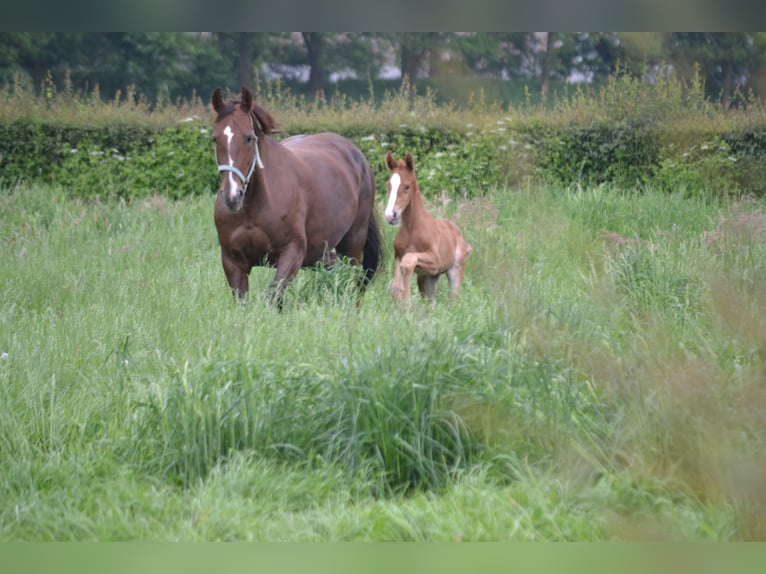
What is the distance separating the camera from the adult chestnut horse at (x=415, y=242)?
669 centimetres

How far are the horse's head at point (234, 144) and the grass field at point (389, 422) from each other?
2.66ft

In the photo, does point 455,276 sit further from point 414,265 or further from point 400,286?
point 400,286

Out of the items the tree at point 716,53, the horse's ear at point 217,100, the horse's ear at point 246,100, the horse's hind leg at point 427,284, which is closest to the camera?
the tree at point 716,53

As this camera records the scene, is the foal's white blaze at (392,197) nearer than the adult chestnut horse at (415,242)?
Yes

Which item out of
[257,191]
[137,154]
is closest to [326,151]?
[257,191]

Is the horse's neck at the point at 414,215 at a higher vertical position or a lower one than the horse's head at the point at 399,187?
lower

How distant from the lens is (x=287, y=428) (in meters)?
3.66

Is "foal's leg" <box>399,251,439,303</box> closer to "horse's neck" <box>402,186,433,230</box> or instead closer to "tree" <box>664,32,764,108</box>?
"horse's neck" <box>402,186,433,230</box>

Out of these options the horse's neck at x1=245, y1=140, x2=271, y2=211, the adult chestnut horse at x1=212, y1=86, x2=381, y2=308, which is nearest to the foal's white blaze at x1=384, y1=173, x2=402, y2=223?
the adult chestnut horse at x1=212, y1=86, x2=381, y2=308

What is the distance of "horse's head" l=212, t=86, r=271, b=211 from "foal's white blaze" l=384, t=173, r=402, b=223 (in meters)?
1.03

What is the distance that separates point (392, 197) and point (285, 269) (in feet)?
3.11

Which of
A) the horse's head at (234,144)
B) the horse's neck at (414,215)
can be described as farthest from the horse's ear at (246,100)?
the horse's neck at (414,215)

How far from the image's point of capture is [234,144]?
19.1 ft

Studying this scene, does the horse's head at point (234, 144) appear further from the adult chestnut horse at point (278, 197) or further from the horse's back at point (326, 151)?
the horse's back at point (326, 151)
